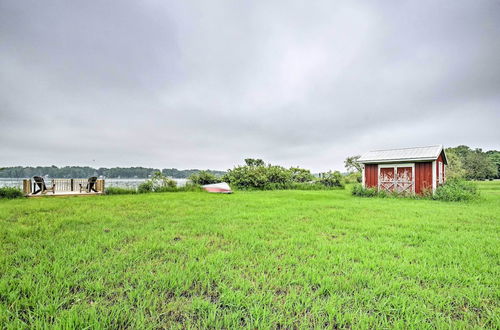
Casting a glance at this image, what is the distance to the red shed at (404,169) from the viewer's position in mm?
10789

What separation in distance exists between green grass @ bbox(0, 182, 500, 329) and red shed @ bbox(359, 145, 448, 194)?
862 centimetres

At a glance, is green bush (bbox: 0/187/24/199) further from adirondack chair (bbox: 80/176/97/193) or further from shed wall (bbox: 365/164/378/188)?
shed wall (bbox: 365/164/378/188)

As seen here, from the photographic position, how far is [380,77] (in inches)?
468

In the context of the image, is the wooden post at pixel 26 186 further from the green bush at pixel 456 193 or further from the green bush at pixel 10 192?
the green bush at pixel 456 193

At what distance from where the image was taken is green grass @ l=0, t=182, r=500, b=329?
1.50 metres

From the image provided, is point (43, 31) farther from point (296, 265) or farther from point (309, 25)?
point (296, 265)

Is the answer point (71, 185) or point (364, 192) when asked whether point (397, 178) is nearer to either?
point (364, 192)

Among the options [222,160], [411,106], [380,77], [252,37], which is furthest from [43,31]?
[411,106]

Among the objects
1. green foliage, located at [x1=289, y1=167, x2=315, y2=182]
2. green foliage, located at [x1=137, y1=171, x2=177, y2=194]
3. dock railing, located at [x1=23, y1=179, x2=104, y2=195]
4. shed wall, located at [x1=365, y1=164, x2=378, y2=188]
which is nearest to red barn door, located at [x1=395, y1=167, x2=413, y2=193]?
shed wall, located at [x1=365, y1=164, x2=378, y2=188]

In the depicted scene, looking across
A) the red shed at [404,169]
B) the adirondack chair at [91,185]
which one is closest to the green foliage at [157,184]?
the adirondack chair at [91,185]

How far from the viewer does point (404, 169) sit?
11648 mm

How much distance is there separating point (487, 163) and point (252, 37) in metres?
54.9

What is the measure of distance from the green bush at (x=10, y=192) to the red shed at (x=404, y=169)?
1818 cm

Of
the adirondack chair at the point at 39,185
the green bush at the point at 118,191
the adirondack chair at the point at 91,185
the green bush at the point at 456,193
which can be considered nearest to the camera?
the green bush at the point at 456,193
